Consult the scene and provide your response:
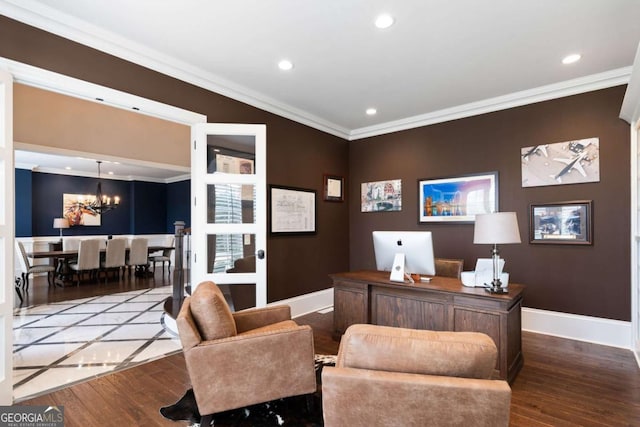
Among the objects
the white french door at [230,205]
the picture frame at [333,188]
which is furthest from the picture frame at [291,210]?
the white french door at [230,205]

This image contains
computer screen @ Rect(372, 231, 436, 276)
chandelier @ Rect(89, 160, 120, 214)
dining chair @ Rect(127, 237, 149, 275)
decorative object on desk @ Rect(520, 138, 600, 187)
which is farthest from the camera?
chandelier @ Rect(89, 160, 120, 214)

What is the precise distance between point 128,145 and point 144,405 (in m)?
4.70

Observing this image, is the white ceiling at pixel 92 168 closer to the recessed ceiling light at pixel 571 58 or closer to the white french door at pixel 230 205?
the white french door at pixel 230 205

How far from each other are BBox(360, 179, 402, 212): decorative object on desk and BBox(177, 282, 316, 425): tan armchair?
330 cm

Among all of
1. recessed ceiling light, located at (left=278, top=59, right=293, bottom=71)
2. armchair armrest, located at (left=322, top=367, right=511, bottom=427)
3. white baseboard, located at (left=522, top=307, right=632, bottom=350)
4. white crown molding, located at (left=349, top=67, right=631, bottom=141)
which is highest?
recessed ceiling light, located at (left=278, top=59, right=293, bottom=71)

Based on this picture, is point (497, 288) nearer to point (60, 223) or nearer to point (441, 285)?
point (441, 285)

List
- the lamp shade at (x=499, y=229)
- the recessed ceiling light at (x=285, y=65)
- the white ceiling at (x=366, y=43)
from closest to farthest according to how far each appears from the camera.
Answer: the white ceiling at (x=366, y=43), the lamp shade at (x=499, y=229), the recessed ceiling light at (x=285, y=65)

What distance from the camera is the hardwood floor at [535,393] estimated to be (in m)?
2.08

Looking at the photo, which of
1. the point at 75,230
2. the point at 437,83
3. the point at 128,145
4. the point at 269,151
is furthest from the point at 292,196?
the point at 75,230

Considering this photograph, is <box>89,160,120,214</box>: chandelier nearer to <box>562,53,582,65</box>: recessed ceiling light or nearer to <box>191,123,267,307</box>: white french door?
<box>191,123,267,307</box>: white french door

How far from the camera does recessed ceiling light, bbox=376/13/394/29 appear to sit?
2.43 meters

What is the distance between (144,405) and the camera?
87.7 inches

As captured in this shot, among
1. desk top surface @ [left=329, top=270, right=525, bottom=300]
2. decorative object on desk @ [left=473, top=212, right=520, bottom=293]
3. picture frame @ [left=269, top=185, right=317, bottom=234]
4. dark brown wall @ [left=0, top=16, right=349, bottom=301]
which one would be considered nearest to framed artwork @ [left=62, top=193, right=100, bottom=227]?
dark brown wall @ [left=0, top=16, right=349, bottom=301]

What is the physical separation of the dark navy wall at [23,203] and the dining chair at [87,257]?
219 centimetres
